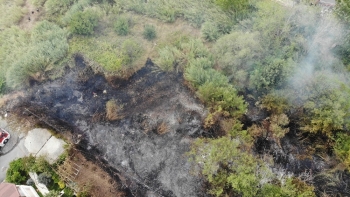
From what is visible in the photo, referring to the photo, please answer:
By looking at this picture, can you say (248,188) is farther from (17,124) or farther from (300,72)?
(17,124)

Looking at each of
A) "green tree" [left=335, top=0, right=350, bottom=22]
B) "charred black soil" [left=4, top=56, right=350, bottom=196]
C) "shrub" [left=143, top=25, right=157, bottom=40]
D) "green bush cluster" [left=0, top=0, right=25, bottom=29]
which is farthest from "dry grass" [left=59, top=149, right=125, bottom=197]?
"green tree" [left=335, top=0, right=350, bottom=22]

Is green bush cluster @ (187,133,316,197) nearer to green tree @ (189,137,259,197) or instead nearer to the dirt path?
green tree @ (189,137,259,197)

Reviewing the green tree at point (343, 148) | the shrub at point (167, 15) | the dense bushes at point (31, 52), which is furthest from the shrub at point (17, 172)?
the green tree at point (343, 148)

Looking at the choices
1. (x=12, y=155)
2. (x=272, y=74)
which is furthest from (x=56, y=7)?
(x=272, y=74)

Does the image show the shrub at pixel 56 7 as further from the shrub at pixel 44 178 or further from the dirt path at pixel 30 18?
the shrub at pixel 44 178

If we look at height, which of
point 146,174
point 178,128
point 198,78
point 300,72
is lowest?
point 146,174

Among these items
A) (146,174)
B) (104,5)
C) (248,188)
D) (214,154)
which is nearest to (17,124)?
(146,174)

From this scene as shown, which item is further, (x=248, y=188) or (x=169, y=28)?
(x=169, y=28)

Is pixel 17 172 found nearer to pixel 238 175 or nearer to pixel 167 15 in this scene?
pixel 238 175
